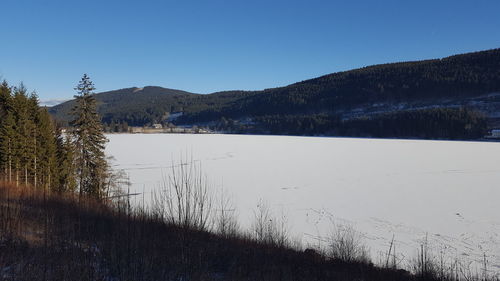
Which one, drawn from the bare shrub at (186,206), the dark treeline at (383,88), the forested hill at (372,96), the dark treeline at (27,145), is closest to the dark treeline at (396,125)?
the forested hill at (372,96)

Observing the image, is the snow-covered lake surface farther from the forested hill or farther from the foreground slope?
the forested hill

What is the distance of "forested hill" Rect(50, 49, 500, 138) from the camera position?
301 feet

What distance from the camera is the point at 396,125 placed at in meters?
72.7

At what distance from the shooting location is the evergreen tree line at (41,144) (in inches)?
583

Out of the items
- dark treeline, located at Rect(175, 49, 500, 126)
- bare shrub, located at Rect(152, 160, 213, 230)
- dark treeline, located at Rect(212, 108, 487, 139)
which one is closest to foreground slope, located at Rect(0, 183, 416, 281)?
bare shrub, located at Rect(152, 160, 213, 230)

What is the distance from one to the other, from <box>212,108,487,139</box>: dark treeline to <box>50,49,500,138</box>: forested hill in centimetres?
177

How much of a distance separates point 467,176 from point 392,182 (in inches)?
212

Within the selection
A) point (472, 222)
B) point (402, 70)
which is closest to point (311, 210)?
point (472, 222)

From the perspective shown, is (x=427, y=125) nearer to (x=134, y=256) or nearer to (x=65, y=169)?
(x=65, y=169)

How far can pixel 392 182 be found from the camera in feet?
63.5

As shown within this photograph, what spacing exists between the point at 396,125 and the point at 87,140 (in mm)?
70606

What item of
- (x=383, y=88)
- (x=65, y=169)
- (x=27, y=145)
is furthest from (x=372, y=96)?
(x=27, y=145)

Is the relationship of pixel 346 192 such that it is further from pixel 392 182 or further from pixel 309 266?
pixel 309 266

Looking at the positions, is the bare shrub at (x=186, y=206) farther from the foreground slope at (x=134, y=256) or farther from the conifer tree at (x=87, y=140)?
the conifer tree at (x=87, y=140)
